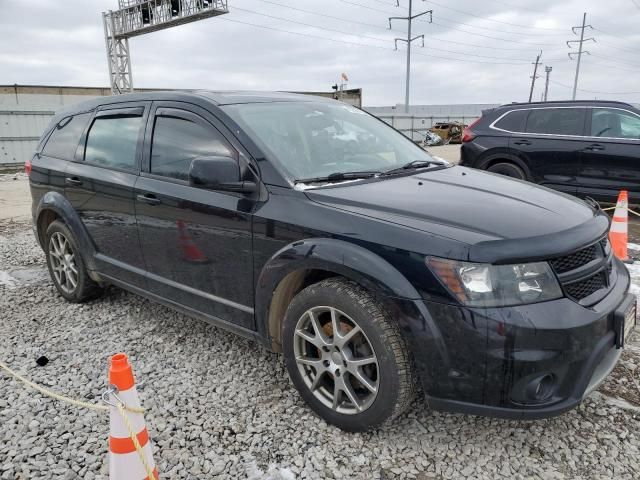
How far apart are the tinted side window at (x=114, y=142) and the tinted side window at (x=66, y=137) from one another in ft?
0.69

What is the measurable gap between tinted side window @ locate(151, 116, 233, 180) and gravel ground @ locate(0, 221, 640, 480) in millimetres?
1277

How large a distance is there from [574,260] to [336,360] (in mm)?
1229

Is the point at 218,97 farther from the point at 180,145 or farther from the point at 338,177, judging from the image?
the point at 338,177

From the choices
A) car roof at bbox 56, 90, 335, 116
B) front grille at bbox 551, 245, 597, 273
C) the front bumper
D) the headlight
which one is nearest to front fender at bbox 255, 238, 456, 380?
the front bumper

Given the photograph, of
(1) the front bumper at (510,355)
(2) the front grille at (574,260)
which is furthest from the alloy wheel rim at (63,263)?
(2) the front grille at (574,260)

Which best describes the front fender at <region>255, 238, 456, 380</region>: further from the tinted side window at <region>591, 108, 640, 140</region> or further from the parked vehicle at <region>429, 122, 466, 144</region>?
the parked vehicle at <region>429, 122, 466, 144</region>

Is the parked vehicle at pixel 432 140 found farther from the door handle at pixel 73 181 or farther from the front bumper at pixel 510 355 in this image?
the front bumper at pixel 510 355

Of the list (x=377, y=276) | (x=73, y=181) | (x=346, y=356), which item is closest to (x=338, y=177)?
(x=377, y=276)

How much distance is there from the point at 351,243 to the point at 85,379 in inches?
79.9

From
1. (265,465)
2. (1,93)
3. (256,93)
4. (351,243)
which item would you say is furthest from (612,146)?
(1,93)

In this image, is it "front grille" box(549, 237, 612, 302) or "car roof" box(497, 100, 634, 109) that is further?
"car roof" box(497, 100, 634, 109)

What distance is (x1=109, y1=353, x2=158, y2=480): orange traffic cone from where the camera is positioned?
183cm

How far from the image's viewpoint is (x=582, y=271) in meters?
2.34

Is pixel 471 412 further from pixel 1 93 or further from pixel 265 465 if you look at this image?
pixel 1 93
